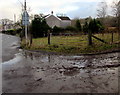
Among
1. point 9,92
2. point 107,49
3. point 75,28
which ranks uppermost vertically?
point 75,28

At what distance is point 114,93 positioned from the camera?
4.52 meters

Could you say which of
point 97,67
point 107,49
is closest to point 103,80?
point 97,67

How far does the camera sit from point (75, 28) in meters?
35.2

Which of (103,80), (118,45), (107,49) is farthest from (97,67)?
(118,45)

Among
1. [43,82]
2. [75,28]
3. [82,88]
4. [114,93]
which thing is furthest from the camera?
[75,28]

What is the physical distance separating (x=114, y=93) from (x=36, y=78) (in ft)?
9.99

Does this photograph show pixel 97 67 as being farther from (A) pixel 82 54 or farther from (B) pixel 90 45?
(B) pixel 90 45

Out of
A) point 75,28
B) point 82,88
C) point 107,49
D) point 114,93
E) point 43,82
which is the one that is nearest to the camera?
point 114,93

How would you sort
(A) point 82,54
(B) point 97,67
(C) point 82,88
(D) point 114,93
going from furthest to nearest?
1. (A) point 82,54
2. (B) point 97,67
3. (C) point 82,88
4. (D) point 114,93

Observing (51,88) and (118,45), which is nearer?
(51,88)

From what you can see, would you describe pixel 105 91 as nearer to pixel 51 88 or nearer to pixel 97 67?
pixel 51 88

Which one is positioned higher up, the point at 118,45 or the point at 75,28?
the point at 75,28

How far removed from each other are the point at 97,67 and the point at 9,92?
4469 mm

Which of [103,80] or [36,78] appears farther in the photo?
[36,78]
